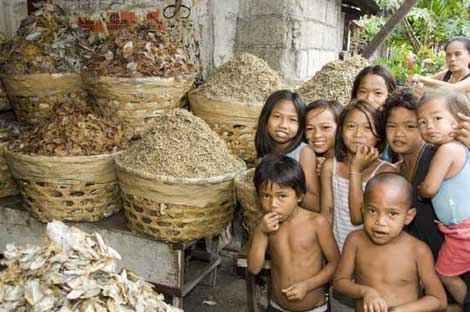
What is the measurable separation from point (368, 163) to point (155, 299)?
3.45 feet

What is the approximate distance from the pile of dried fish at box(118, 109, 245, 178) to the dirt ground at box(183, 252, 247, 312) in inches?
40.4

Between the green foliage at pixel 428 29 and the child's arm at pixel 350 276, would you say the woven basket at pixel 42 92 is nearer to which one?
the child's arm at pixel 350 276

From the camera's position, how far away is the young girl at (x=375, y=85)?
8.08ft

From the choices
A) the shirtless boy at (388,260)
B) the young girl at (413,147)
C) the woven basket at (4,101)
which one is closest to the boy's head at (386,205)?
the shirtless boy at (388,260)

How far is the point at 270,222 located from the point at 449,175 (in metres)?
0.71

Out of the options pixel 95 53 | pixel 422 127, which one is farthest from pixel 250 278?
pixel 95 53

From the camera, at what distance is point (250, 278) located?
239cm

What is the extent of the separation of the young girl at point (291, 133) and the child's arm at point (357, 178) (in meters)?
0.25

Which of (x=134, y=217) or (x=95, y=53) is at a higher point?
(x=95, y=53)

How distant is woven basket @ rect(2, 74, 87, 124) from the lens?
314cm

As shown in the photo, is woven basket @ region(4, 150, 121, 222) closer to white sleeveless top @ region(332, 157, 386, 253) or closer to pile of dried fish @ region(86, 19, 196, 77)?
pile of dried fish @ region(86, 19, 196, 77)

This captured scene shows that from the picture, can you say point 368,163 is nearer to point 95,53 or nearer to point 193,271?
point 193,271

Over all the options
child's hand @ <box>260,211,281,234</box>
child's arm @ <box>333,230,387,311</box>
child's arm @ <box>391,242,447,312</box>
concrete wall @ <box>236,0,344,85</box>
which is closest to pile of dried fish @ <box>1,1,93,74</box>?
concrete wall @ <box>236,0,344,85</box>

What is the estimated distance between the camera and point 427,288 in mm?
1839
